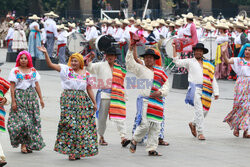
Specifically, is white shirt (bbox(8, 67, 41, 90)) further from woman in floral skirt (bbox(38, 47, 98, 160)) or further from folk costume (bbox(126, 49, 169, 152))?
folk costume (bbox(126, 49, 169, 152))

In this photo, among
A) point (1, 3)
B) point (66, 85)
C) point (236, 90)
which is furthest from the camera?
point (1, 3)

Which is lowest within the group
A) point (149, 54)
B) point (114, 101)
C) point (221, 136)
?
point (221, 136)

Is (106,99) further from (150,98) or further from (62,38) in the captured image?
(62,38)

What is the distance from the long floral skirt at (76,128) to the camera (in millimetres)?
8812

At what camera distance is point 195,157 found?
9.16 metres

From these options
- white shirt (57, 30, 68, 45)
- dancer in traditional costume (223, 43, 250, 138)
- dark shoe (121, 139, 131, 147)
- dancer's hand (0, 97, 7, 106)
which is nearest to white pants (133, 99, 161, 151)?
dark shoe (121, 139, 131, 147)

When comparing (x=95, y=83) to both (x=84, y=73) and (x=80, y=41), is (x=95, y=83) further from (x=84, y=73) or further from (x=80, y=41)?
(x=80, y=41)

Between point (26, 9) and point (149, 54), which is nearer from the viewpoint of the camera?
point (149, 54)

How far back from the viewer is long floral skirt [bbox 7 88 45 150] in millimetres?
9230

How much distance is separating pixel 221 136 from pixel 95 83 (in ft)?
8.42

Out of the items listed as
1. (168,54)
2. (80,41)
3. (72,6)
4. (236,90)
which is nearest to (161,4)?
(72,6)

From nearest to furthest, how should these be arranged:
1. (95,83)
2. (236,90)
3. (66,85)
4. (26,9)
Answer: (66,85) < (95,83) < (236,90) < (26,9)

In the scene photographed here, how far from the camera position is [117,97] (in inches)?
396

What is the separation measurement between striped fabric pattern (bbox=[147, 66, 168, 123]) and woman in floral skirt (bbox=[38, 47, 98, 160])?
83 cm
